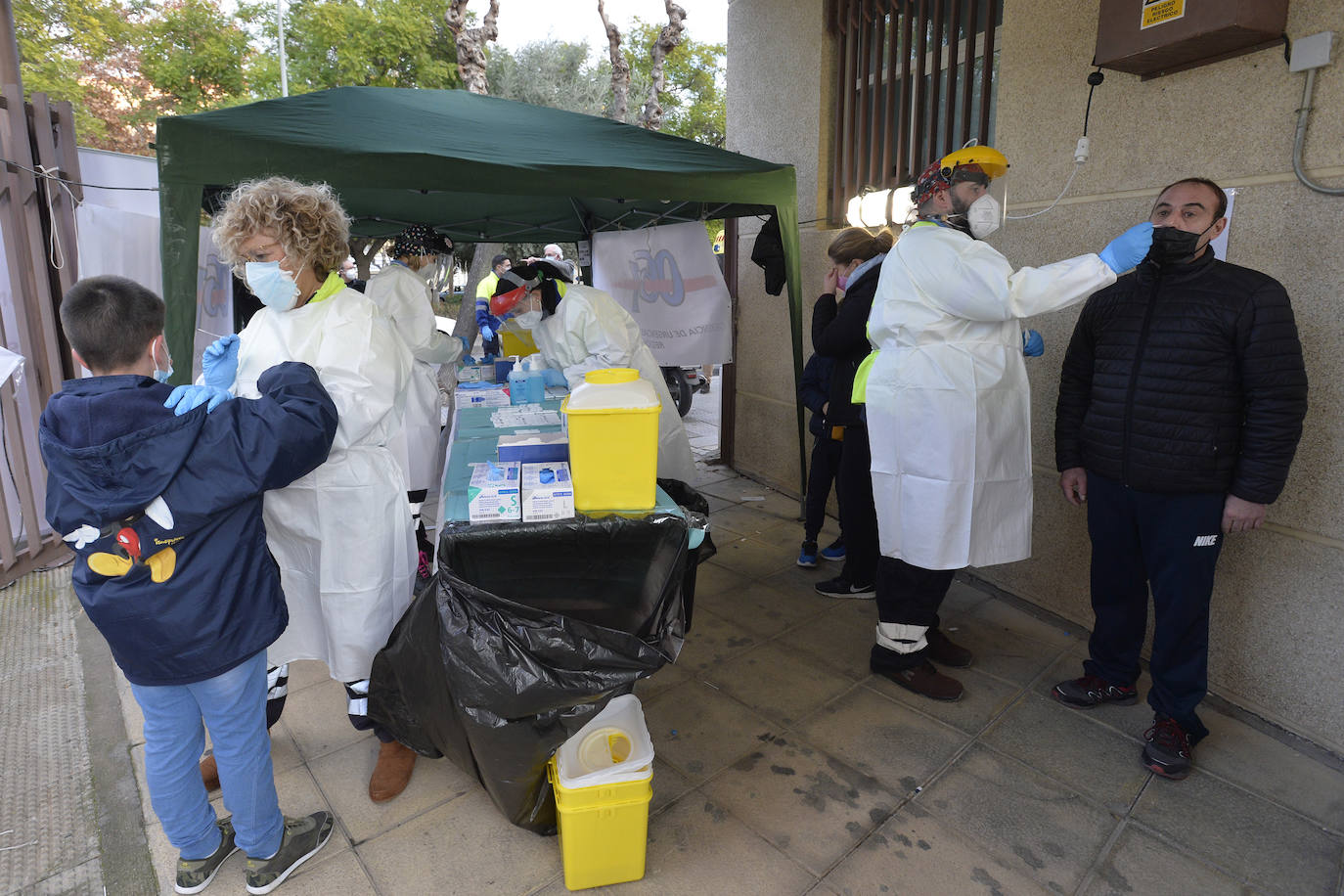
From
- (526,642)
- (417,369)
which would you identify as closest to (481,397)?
(417,369)

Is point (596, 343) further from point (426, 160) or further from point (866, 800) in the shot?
point (866, 800)

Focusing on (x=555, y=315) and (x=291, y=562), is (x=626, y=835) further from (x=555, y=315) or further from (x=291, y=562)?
(x=555, y=315)

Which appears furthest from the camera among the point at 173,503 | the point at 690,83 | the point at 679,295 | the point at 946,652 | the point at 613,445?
the point at 690,83

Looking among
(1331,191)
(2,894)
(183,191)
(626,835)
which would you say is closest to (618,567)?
(626,835)

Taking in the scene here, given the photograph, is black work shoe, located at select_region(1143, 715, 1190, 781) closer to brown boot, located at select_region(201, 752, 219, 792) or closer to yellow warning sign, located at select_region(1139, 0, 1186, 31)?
yellow warning sign, located at select_region(1139, 0, 1186, 31)

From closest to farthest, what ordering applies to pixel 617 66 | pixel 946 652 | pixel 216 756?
pixel 216 756, pixel 946 652, pixel 617 66

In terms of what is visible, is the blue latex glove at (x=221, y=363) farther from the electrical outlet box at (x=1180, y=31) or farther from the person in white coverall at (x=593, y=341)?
the electrical outlet box at (x=1180, y=31)

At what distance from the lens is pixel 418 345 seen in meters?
4.01

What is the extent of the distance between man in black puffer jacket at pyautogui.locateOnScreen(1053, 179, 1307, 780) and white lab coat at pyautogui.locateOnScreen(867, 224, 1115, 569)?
0.84ft

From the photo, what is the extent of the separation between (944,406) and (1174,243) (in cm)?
78

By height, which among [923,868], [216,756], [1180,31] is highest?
[1180,31]

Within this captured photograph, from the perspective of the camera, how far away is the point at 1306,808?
6.84 ft

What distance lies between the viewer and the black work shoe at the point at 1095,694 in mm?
2557

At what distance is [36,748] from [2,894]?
0.72 metres
